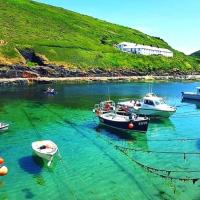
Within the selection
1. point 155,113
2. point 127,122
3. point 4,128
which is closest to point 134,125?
point 127,122

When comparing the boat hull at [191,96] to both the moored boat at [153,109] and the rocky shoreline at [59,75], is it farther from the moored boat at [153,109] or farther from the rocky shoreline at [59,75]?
the rocky shoreline at [59,75]

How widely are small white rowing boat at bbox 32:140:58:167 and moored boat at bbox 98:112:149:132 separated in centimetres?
1363

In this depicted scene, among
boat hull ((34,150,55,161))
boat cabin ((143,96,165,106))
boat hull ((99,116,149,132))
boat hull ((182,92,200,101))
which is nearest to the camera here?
boat hull ((34,150,55,161))

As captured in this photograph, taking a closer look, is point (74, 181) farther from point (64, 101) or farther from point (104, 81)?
point (104, 81)

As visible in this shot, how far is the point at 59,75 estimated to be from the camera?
5832 inches

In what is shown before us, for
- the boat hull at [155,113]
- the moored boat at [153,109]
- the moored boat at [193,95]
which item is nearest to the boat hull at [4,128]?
the moored boat at [153,109]

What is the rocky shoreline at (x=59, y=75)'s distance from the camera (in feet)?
440

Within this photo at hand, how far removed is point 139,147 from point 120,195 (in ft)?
49.9

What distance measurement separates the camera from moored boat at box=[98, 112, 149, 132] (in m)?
50.2

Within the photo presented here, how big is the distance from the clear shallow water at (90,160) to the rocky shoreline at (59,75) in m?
68.6

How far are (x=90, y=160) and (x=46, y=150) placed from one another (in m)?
4.66

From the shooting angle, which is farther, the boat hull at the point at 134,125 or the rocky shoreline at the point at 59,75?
the rocky shoreline at the point at 59,75

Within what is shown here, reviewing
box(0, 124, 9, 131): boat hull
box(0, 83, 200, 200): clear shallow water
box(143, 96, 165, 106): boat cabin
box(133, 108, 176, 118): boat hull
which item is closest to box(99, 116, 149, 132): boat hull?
box(0, 83, 200, 200): clear shallow water

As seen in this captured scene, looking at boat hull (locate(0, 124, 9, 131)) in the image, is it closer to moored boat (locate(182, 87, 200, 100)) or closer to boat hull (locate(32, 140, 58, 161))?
boat hull (locate(32, 140, 58, 161))
